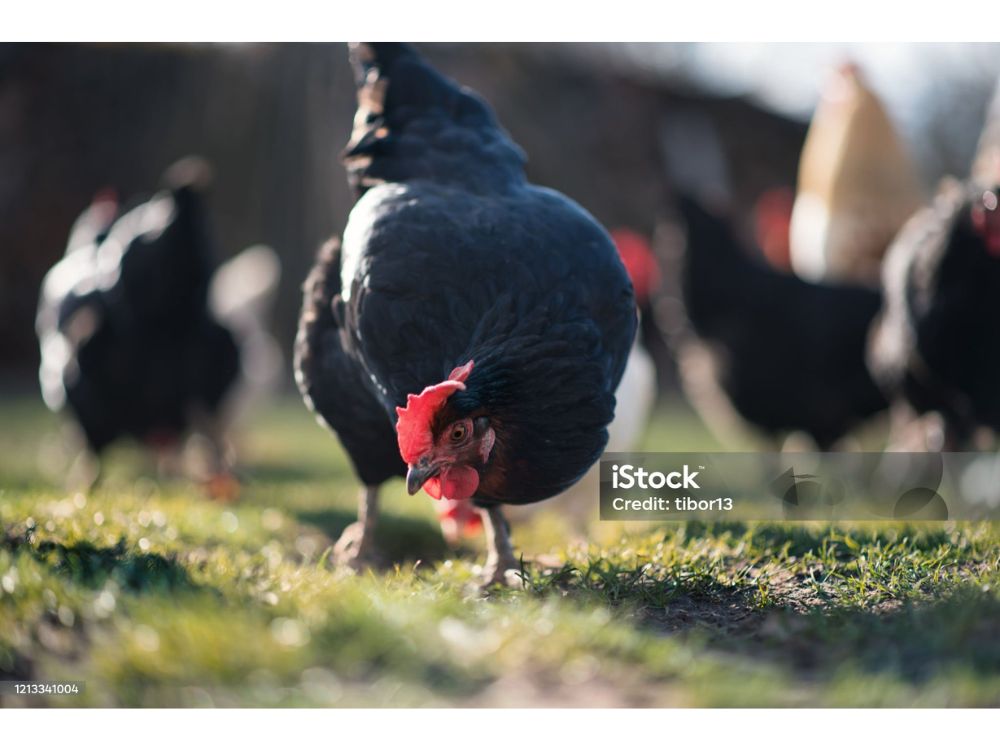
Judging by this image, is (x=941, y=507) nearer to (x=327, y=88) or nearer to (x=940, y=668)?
(x=940, y=668)

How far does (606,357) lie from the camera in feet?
9.10

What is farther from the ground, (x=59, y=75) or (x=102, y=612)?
(x=59, y=75)

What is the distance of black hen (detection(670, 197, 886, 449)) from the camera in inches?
216

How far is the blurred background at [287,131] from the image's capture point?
6.27 m

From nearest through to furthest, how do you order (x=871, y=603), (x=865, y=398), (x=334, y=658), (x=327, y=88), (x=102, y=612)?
(x=334, y=658)
(x=102, y=612)
(x=871, y=603)
(x=865, y=398)
(x=327, y=88)

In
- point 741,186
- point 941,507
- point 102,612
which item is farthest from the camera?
point 741,186

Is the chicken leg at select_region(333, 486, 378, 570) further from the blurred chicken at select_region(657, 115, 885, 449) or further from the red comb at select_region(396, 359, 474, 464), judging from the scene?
the blurred chicken at select_region(657, 115, 885, 449)

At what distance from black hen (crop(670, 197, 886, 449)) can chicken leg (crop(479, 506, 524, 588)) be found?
298 cm

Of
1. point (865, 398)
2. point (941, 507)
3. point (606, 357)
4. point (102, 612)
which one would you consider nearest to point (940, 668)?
point (606, 357)

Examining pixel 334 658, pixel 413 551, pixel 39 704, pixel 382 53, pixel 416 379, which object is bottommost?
pixel 413 551

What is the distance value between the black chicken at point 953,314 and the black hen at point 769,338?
3.33 ft

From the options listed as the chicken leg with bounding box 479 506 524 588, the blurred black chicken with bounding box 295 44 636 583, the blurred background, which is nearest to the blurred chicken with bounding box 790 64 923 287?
the blurred background

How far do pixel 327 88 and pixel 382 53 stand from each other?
3530 millimetres

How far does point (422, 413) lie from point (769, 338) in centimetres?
375
